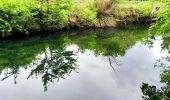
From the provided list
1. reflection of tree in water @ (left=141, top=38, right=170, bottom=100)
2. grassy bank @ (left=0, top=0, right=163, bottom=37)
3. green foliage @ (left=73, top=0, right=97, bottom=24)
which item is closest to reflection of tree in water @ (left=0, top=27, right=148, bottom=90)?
green foliage @ (left=73, top=0, right=97, bottom=24)

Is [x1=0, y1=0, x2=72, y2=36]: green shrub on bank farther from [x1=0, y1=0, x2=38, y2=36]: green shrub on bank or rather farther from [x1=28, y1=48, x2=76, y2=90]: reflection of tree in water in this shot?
[x1=28, y1=48, x2=76, y2=90]: reflection of tree in water

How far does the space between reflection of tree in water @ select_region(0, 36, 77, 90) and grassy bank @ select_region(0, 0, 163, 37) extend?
194 centimetres

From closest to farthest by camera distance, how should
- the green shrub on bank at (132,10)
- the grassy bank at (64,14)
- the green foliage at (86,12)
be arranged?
1. the grassy bank at (64,14)
2. the green foliage at (86,12)
3. the green shrub on bank at (132,10)

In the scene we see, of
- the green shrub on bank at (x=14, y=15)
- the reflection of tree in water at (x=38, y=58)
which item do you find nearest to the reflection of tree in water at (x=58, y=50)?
the reflection of tree in water at (x=38, y=58)

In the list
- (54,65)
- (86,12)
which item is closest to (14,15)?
(86,12)

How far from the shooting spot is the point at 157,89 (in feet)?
48.4

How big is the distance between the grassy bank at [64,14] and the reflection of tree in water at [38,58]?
1936 millimetres

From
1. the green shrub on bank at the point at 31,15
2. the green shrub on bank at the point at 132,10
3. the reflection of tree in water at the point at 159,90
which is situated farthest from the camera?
the green shrub on bank at the point at 132,10

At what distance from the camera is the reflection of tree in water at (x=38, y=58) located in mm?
18241

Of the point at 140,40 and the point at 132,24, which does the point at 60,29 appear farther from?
the point at 132,24

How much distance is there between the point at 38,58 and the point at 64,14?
10854mm

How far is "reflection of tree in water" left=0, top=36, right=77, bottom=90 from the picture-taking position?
1824 cm

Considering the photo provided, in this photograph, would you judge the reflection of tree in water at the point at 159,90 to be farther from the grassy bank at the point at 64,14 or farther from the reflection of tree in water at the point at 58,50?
the grassy bank at the point at 64,14

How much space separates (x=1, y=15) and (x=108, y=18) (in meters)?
13.2
